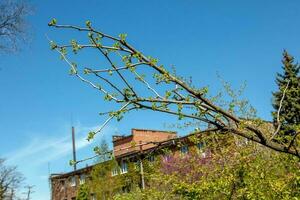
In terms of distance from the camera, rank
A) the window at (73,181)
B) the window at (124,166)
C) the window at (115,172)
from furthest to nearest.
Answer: the window at (73,181) → the window at (124,166) → the window at (115,172)

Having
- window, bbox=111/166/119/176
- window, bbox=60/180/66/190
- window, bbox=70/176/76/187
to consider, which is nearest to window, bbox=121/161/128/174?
window, bbox=111/166/119/176

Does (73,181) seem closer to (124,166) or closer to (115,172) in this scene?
(124,166)

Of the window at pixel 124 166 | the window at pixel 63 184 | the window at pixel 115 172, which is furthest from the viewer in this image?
the window at pixel 63 184

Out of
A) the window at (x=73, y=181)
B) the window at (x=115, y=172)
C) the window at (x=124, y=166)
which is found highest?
the window at (x=73, y=181)

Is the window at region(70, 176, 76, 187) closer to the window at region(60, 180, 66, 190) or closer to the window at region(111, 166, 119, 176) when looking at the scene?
the window at region(60, 180, 66, 190)

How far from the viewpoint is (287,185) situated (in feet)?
37.4

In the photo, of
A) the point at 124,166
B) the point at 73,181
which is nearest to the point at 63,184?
the point at 73,181

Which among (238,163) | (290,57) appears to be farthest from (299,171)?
(290,57)

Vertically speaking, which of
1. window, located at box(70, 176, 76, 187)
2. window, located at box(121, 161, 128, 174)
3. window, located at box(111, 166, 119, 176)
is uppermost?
window, located at box(70, 176, 76, 187)

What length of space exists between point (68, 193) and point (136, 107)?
215ft

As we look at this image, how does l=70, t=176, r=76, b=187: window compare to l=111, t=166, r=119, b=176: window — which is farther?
l=70, t=176, r=76, b=187: window

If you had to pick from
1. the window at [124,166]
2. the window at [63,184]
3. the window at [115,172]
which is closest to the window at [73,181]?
the window at [63,184]

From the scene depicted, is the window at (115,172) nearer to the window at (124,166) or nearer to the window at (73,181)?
the window at (124,166)

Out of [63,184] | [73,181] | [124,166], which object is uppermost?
[63,184]
